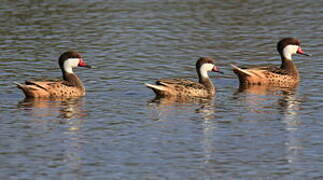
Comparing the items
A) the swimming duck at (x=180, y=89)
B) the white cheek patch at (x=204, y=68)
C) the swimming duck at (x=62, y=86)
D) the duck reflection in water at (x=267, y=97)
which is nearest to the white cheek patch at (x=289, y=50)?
the duck reflection in water at (x=267, y=97)

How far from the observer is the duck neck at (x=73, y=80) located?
2173 centimetres

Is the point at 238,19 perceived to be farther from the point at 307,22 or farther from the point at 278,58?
the point at 278,58

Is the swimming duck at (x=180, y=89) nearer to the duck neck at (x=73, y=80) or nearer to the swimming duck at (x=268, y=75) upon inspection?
the duck neck at (x=73, y=80)

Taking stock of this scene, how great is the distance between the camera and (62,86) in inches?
845

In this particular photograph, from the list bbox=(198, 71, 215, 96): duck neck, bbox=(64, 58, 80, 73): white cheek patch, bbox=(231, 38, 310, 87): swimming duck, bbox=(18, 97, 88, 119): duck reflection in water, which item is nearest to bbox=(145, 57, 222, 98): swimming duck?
bbox=(198, 71, 215, 96): duck neck

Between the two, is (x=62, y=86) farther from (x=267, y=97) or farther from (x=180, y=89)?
(x=267, y=97)

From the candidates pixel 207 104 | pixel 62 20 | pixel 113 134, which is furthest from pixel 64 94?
pixel 62 20

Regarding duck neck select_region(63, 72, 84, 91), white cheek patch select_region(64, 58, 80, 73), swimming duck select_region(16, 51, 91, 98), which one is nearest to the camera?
swimming duck select_region(16, 51, 91, 98)

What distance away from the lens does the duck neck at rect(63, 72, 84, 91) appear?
2173 cm

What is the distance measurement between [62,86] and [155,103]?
245 centimetres

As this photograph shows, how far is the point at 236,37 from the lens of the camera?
29.8 metres

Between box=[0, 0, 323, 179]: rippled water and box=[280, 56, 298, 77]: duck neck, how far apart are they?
456 mm

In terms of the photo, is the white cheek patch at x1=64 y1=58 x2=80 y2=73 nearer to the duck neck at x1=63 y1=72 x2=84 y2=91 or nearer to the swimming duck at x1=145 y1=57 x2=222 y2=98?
the duck neck at x1=63 y1=72 x2=84 y2=91

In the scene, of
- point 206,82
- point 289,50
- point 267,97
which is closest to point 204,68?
point 206,82
